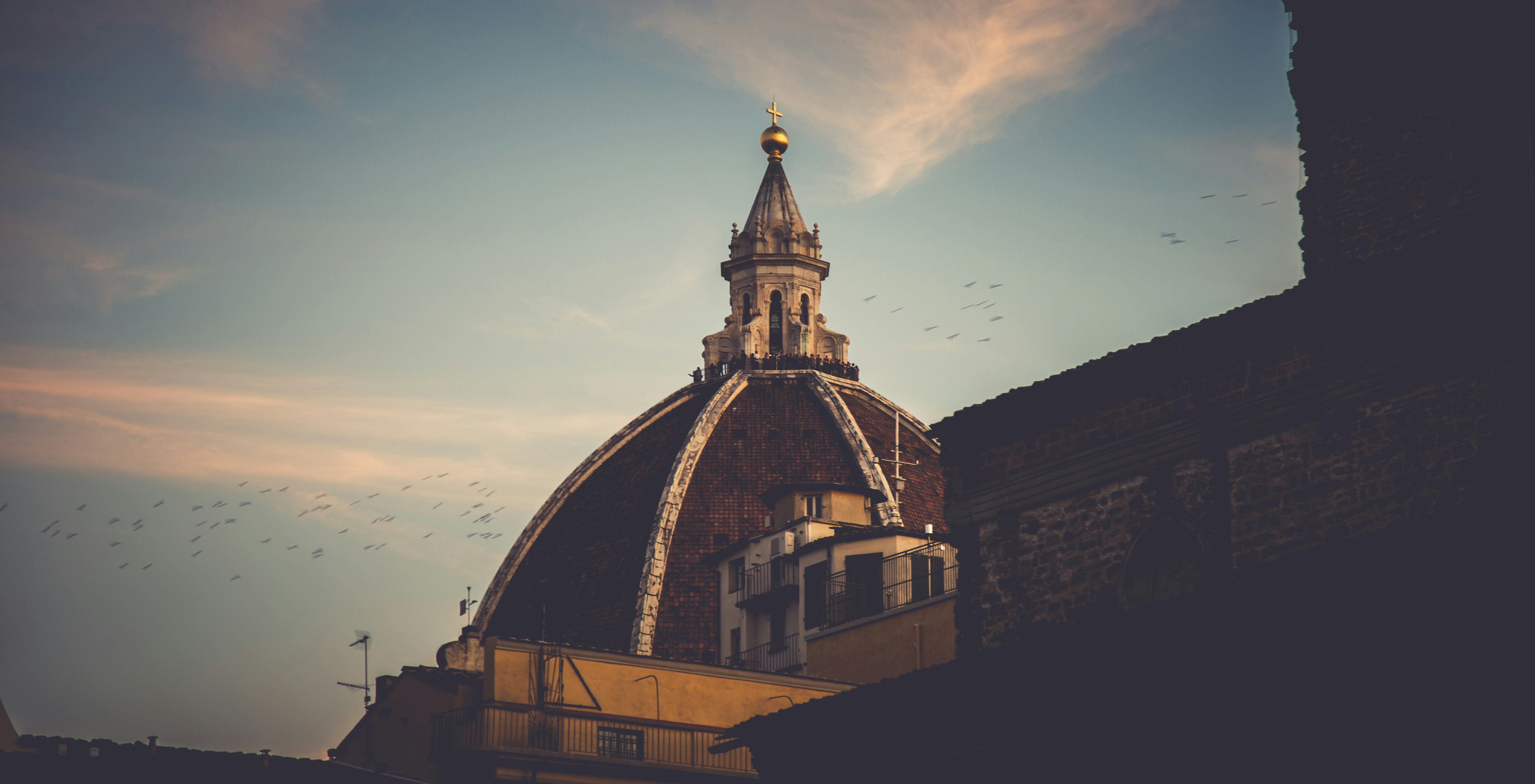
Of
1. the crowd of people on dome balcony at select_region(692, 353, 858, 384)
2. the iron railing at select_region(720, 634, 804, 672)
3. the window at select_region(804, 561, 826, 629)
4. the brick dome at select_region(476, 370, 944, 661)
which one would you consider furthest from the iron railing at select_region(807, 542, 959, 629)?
the crowd of people on dome balcony at select_region(692, 353, 858, 384)

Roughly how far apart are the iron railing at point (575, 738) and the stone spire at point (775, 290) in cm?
3739

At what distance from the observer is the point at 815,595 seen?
40625mm

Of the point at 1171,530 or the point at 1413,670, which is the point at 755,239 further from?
the point at 1413,670

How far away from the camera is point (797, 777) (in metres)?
23.3

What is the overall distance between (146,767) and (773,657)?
19.4 m

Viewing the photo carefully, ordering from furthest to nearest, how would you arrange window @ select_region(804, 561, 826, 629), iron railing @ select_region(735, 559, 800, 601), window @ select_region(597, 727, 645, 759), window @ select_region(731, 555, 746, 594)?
window @ select_region(731, 555, 746, 594), iron railing @ select_region(735, 559, 800, 601), window @ select_region(804, 561, 826, 629), window @ select_region(597, 727, 645, 759)

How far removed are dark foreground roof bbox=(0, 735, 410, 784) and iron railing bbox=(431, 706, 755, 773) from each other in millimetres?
1537

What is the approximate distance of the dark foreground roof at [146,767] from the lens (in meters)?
26.8

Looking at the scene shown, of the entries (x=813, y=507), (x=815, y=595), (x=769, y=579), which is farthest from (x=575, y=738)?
(x=813, y=507)

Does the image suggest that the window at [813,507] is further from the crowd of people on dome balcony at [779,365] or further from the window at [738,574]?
the crowd of people on dome balcony at [779,365]

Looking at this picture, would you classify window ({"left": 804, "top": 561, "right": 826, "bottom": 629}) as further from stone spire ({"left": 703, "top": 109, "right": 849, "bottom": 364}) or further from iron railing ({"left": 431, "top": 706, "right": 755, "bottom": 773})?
stone spire ({"left": 703, "top": 109, "right": 849, "bottom": 364})

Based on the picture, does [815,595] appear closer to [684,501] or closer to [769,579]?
[769,579]

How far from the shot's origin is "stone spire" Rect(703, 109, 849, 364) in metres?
67.6

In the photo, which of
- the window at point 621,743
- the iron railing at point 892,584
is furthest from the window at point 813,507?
the window at point 621,743
